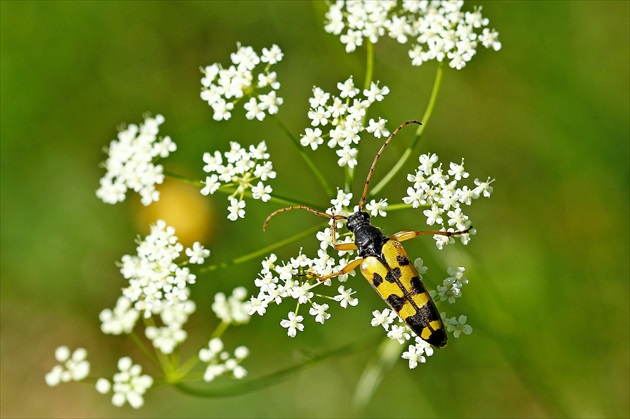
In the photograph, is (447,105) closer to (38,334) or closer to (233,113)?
(233,113)

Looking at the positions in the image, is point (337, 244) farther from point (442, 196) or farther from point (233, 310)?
point (233, 310)

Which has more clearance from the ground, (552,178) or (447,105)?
(447,105)

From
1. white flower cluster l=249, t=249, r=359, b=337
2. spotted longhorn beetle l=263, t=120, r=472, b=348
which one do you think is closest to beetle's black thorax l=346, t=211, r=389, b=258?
spotted longhorn beetle l=263, t=120, r=472, b=348

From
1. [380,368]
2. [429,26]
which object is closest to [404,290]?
[380,368]

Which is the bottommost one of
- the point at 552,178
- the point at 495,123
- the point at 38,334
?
the point at 38,334

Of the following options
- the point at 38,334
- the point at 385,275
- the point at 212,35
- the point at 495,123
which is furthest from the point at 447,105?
the point at 38,334

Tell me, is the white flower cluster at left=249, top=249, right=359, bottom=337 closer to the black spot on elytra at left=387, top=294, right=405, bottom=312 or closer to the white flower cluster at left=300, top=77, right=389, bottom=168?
the black spot on elytra at left=387, top=294, right=405, bottom=312

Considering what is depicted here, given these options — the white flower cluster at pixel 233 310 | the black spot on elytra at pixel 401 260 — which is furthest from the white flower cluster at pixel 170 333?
the black spot on elytra at pixel 401 260
